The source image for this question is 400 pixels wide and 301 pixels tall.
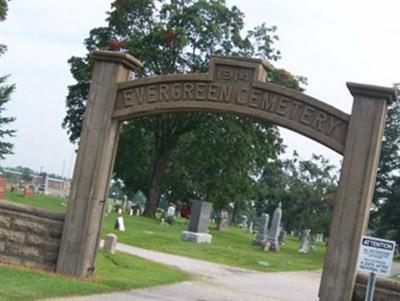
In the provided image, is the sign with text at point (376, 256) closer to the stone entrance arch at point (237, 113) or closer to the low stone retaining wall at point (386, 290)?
the low stone retaining wall at point (386, 290)

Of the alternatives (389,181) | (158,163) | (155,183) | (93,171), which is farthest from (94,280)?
(389,181)

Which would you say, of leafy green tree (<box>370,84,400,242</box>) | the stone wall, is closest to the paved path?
the stone wall

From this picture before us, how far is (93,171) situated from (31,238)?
1.63m

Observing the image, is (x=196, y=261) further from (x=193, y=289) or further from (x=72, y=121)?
(x=72, y=121)

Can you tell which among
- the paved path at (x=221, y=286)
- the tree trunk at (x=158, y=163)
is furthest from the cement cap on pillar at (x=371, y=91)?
the tree trunk at (x=158, y=163)

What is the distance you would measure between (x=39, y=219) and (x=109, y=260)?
129 inches

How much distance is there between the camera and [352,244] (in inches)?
437

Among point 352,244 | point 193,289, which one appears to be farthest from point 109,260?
point 352,244

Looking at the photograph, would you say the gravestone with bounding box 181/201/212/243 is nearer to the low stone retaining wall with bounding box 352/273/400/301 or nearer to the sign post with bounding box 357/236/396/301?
the low stone retaining wall with bounding box 352/273/400/301

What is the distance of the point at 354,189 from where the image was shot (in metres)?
11.2

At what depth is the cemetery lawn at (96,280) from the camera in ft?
32.8

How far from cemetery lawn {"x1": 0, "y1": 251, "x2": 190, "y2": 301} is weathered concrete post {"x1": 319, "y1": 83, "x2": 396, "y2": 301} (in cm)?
354

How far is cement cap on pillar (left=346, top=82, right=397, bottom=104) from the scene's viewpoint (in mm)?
11172

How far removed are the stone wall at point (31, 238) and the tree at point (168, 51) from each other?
85.1 feet
